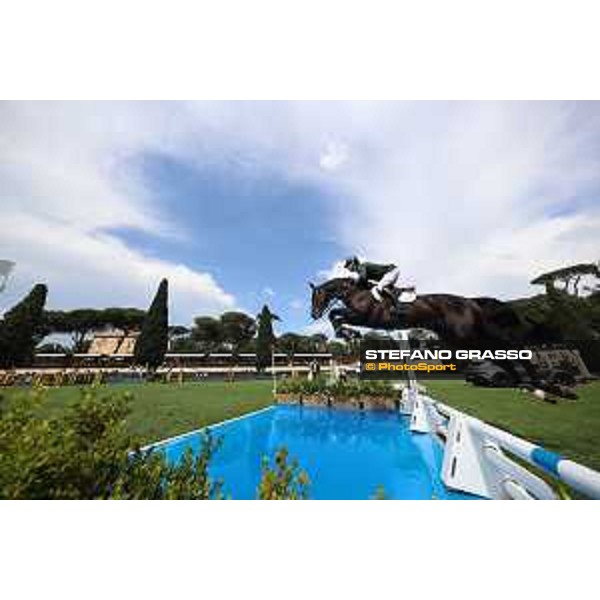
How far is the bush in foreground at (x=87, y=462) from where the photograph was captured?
1299mm

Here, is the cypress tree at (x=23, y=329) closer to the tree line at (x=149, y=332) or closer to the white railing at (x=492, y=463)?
the tree line at (x=149, y=332)

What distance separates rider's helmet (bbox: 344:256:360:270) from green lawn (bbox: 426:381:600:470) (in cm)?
135

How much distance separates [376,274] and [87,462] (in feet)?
9.32

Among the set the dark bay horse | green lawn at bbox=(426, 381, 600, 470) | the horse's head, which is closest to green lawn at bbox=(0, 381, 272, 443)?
the horse's head

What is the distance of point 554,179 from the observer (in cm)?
324

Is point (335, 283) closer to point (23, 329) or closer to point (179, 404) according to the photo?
point (179, 404)

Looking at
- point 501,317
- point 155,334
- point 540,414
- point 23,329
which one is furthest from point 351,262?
point 23,329

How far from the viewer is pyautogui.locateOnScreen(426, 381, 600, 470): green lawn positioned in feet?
9.72

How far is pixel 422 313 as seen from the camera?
3939 mm

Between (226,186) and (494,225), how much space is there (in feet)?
7.70

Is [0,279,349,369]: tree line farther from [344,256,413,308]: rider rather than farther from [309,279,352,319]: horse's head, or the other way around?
[344,256,413,308]: rider
